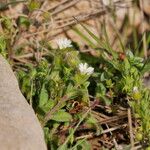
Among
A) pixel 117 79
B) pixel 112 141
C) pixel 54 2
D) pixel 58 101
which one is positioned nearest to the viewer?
pixel 58 101

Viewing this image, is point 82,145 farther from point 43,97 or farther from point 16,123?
point 16,123

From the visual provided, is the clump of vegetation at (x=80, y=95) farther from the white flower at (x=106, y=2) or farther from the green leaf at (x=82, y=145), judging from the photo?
the white flower at (x=106, y=2)

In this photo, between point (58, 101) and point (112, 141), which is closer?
point (58, 101)

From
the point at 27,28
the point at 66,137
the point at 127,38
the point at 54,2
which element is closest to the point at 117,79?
the point at 66,137

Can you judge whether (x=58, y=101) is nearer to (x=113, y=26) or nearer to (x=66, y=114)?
(x=66, y=114)

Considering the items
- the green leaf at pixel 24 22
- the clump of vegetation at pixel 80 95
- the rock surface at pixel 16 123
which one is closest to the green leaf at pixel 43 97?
the clump of vegetation at pixel 80 95

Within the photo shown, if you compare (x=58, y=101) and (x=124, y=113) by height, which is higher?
(x=58, y=101)

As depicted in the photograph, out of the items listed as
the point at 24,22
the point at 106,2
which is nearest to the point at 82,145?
the point at 24,22
